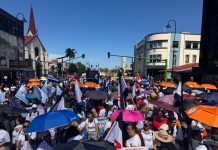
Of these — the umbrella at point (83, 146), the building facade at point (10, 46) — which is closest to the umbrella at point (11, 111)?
the umbrella at point (83, 146)

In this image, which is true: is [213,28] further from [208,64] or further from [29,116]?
[29,116]


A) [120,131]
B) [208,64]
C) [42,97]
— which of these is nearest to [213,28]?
[208,64]

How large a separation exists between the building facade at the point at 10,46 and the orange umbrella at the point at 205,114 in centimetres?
3121

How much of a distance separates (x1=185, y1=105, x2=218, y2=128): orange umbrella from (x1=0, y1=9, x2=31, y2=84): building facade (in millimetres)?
31210

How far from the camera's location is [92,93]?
1109 cm

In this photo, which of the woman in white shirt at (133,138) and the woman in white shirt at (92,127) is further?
the woman in white shirt at (92,127)

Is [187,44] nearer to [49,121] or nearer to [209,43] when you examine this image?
[209,43]

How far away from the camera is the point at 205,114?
4773mm

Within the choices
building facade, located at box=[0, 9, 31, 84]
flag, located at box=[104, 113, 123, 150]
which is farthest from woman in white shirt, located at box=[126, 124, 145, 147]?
building facade, located at box=[0, 9, 31, 84]

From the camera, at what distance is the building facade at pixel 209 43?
2892 cm

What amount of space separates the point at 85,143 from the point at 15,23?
149 feet

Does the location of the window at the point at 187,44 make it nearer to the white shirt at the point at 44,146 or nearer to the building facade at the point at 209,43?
the building facade at the point at 209,43

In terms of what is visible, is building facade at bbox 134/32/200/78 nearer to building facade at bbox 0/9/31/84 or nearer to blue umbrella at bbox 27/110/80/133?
building facade at bbox 0/9/31/84

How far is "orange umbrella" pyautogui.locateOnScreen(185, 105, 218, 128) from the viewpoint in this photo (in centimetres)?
450
